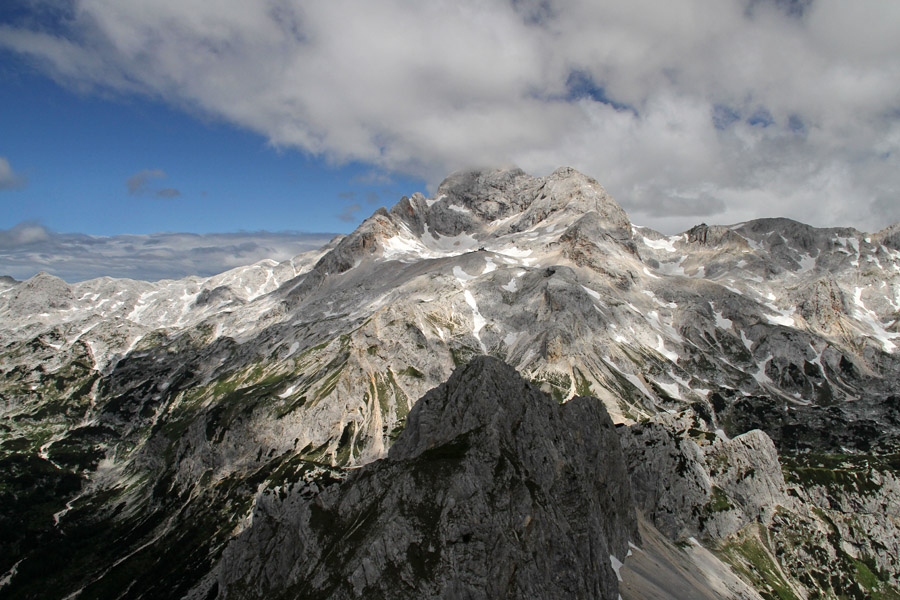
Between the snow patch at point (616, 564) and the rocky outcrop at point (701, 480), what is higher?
the rocky outcrop at point (701, 480)

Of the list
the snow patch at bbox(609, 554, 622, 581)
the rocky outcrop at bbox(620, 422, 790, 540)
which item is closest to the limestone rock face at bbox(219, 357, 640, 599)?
the snow patch at bbox(609, 554, 622, 581)

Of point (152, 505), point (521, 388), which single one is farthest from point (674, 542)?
point (152, 505)

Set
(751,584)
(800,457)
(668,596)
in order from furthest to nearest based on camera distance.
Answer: (800,457), (751,584), (668,596)

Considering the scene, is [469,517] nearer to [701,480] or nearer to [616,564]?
[616,564]

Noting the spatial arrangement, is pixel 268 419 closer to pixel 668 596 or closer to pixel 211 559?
pixel 211 559

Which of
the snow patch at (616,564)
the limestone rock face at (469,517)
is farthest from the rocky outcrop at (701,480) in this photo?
the snow patch at (616,564)

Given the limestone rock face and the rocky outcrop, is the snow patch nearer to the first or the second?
the limestone rock face

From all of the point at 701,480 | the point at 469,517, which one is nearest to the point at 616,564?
the point at 469,517

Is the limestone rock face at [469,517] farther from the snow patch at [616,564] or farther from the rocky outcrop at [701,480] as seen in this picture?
the rocky outcrop at [701,480]
